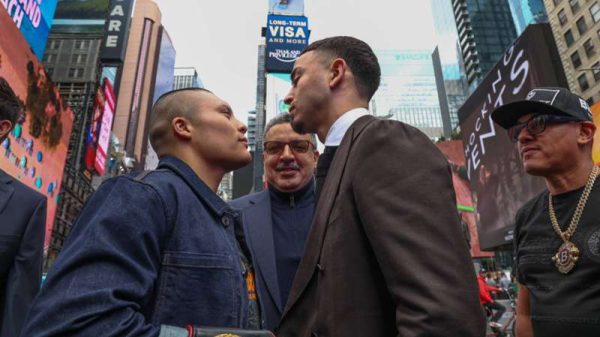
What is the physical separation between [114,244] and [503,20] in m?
103

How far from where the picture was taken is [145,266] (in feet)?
4.04

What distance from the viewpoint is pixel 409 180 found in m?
1.31

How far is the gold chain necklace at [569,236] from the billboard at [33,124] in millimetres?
26896

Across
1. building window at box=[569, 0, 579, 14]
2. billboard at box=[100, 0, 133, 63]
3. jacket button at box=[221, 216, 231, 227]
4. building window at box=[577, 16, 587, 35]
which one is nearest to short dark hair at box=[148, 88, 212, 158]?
jacket button at box=[221, 216, 231, 227]

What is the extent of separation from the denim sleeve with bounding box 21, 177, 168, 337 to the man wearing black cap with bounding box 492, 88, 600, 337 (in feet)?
6.13

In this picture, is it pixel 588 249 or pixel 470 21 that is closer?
pixel 588 249

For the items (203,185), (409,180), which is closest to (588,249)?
(409,180)

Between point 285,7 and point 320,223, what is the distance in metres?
39.0

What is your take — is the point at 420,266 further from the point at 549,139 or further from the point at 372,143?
the point at 549,139

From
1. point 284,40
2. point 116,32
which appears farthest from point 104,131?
point 284,40

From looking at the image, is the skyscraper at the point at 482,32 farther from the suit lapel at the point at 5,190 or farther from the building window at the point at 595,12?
the suit lapel at the point at 5,190

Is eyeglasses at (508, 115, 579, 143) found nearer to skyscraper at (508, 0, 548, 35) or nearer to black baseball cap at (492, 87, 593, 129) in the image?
black baseball cap at (492, 87, 593, 129)

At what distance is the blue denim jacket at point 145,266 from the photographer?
1063 millimetres

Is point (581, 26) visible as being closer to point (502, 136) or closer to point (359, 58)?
point (502, 136)
